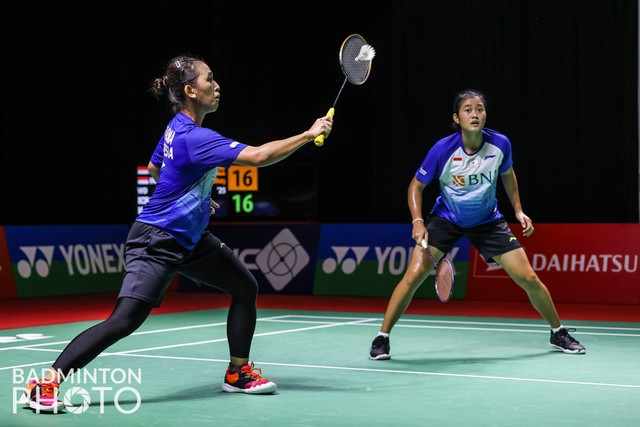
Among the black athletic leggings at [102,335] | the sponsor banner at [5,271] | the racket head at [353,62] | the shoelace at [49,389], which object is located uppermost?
the racket head at [353,62]

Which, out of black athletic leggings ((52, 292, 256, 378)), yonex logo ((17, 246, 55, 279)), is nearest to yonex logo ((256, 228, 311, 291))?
yonex logo ((17, 246, 55, 279))

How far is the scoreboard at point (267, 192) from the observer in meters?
13.0

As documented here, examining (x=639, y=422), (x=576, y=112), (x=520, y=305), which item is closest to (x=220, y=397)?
(x=639, y=422)

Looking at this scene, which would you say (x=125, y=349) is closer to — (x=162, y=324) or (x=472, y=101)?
(x=162, y=324)

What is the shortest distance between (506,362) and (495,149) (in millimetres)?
1357

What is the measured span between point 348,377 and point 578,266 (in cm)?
567

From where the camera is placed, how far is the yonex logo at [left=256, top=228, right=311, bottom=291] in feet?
40.7

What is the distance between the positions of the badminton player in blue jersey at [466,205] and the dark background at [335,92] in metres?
5.93

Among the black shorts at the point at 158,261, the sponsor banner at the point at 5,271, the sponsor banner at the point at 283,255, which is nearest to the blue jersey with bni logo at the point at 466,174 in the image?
the black shorts at the point at 158,261

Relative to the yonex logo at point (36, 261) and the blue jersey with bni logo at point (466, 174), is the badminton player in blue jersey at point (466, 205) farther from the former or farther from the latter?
the yonex logo at point (36, 261)

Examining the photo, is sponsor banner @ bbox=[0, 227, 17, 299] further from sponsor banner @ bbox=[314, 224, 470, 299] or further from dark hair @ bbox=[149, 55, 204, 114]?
dark hair @ bbox=[149, 55, 204, 114]

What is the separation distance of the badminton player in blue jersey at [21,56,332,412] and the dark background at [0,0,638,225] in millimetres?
7465

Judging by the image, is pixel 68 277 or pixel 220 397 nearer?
pixel 220 397

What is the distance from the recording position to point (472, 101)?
6949 mm
